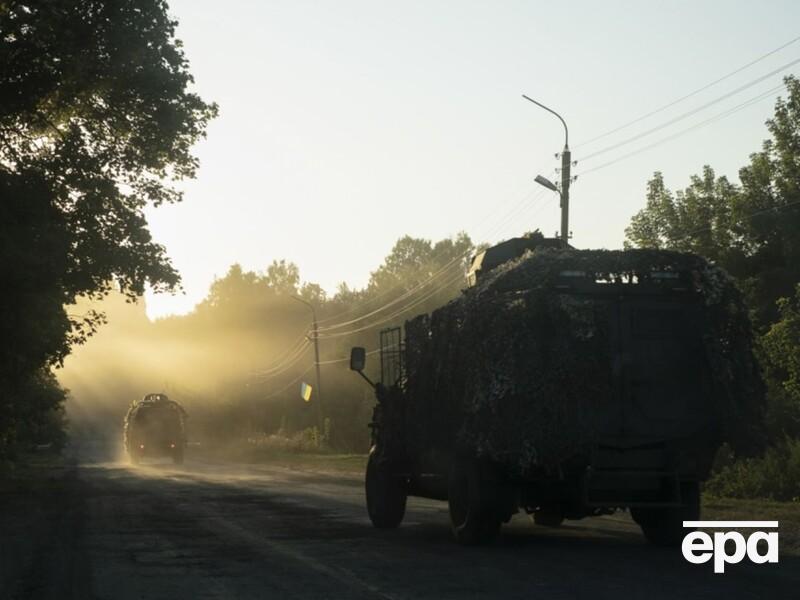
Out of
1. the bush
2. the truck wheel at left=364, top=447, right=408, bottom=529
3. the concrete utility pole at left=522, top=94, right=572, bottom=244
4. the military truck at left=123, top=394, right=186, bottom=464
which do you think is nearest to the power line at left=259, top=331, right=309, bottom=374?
the military truck at left=123, top=394, right=186, bottom=464

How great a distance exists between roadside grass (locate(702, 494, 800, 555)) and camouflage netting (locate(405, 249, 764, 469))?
2071 millimetres

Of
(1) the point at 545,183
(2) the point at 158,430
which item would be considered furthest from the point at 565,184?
(2) the point at 158,430

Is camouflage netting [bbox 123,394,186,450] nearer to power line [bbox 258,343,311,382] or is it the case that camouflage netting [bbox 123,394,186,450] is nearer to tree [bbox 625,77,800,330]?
tree [bbox 625,77,800,330]

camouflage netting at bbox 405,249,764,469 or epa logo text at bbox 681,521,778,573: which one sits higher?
camouflage netting at bbox 405,249,764,469

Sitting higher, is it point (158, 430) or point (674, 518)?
point (158, 430)

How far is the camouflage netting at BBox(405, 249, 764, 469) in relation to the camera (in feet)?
42.5

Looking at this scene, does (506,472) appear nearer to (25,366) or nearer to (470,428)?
(470,428)

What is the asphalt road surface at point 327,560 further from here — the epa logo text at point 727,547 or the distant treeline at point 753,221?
the distant treeline at point 753,221

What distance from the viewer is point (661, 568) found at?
11961 mm

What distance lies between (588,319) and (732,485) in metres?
12.5

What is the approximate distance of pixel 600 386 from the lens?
13117 millimetres

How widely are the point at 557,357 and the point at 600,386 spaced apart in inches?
22.7

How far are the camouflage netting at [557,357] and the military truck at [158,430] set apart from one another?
4317cm

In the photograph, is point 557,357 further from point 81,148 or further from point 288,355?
point 288,355
